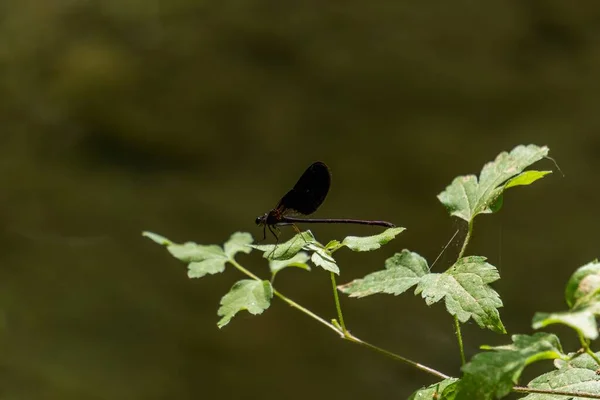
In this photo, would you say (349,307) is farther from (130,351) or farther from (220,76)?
(220,76)

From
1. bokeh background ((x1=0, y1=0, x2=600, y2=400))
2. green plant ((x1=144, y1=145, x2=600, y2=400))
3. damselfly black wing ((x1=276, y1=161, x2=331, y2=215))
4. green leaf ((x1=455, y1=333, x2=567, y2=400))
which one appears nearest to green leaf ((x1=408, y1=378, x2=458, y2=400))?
green plant ((x1=144, y1=145, x2=600, y2=400))

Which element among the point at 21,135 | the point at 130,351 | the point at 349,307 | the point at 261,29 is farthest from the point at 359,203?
the point at 21,135

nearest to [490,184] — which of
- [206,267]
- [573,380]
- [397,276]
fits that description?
[397,276]

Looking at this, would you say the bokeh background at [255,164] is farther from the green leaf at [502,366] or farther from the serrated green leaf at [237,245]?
the green leaf at [502,366]

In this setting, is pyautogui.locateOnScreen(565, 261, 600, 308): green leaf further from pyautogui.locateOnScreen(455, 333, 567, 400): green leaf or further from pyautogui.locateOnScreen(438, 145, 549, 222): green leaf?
pyautogui.locateOnScreen(438, 145, 549, 222): green leaf

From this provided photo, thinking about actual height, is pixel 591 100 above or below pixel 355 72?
below

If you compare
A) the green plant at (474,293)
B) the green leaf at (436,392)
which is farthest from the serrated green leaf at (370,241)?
the green leaf at (436,392)
